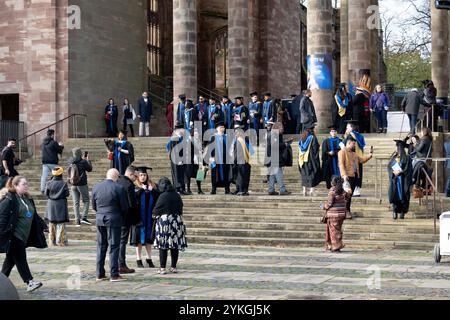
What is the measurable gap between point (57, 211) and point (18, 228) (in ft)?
21.9

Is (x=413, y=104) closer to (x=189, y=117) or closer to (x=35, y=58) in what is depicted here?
(x=189, y=117)

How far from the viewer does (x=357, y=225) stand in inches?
757

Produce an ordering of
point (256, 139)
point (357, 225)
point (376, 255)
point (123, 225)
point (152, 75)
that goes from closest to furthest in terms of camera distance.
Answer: point (123, 225)
point (376, 255)
point (357, 225)
point (256, 139)
point (152, 75)

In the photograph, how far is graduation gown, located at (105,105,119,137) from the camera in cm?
3472

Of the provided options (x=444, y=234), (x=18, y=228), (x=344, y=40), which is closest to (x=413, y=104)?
(x=444, y=234)

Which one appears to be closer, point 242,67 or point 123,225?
point 123,225

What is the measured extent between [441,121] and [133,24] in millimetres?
14978

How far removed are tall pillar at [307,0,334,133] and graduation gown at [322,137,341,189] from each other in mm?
7742
